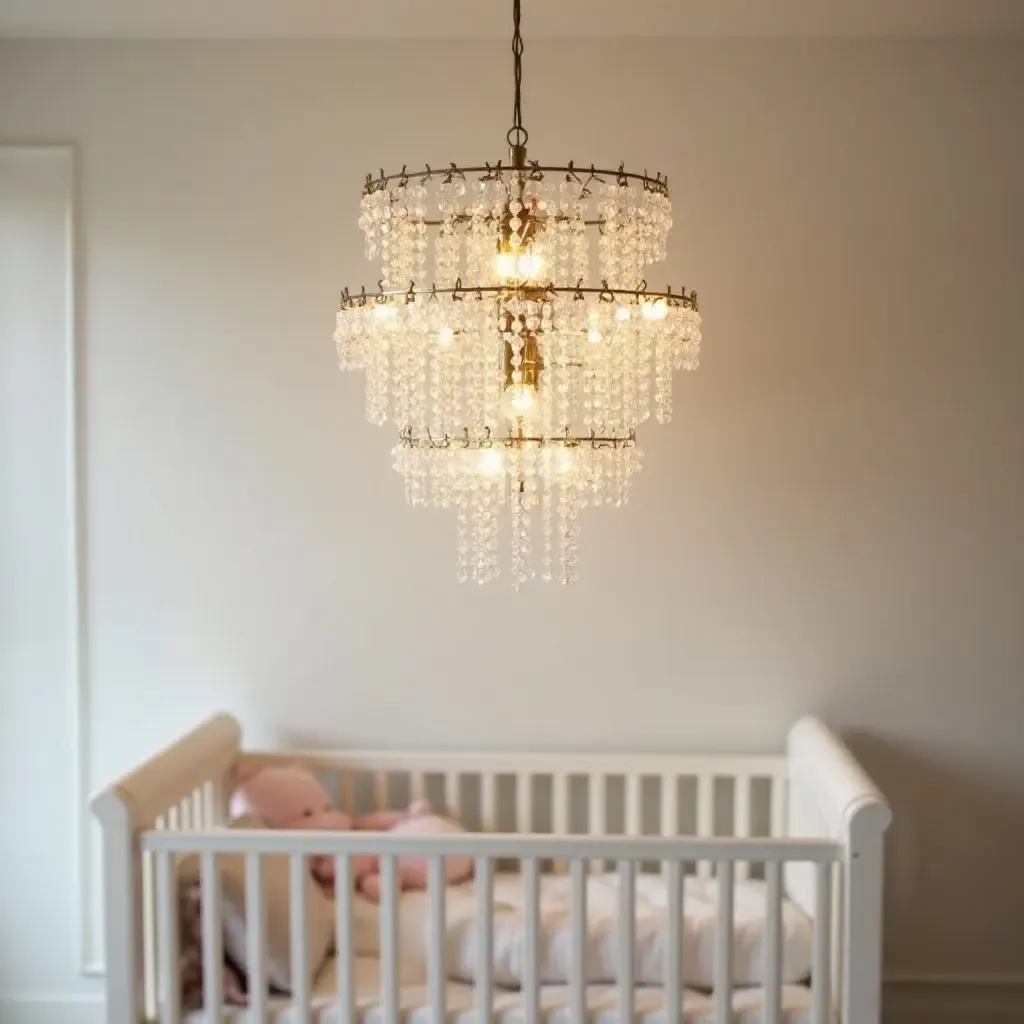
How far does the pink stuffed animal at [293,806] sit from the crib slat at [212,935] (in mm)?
410

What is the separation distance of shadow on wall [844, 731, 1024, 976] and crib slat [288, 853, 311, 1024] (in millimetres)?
1350

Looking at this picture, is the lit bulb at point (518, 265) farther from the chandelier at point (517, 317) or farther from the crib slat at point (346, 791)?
the crib slat at point (346, 791)

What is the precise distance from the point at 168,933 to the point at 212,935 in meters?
0.08

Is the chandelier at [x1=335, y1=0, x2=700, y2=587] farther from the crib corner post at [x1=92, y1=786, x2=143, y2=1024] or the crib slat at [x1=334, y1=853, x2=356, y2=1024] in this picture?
the crib corner post at [x1=92, y1=786, x2=143, y2=1024]

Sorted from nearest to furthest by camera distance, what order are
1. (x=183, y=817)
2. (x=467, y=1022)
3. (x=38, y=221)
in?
1. (x=467, y=1022)
2. (x=183, y=817)
3. (x=38, y=221)

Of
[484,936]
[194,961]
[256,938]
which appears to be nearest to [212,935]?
[256,938]

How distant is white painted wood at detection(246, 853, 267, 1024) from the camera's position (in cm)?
225

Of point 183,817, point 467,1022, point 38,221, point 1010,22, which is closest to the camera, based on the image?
point 467,1022

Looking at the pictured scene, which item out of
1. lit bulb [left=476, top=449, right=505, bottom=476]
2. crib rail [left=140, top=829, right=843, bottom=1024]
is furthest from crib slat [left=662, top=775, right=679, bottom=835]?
lit bulb [left=476, top=449, right=505, bottom=476]

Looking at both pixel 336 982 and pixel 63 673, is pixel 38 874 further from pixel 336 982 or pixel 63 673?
pixel 336 982

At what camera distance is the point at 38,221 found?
116 inches

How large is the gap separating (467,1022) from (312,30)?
6.86 ft

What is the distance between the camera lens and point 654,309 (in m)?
2.11

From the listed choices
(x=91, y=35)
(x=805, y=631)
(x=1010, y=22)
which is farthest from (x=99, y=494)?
(x=1010, y=22)
